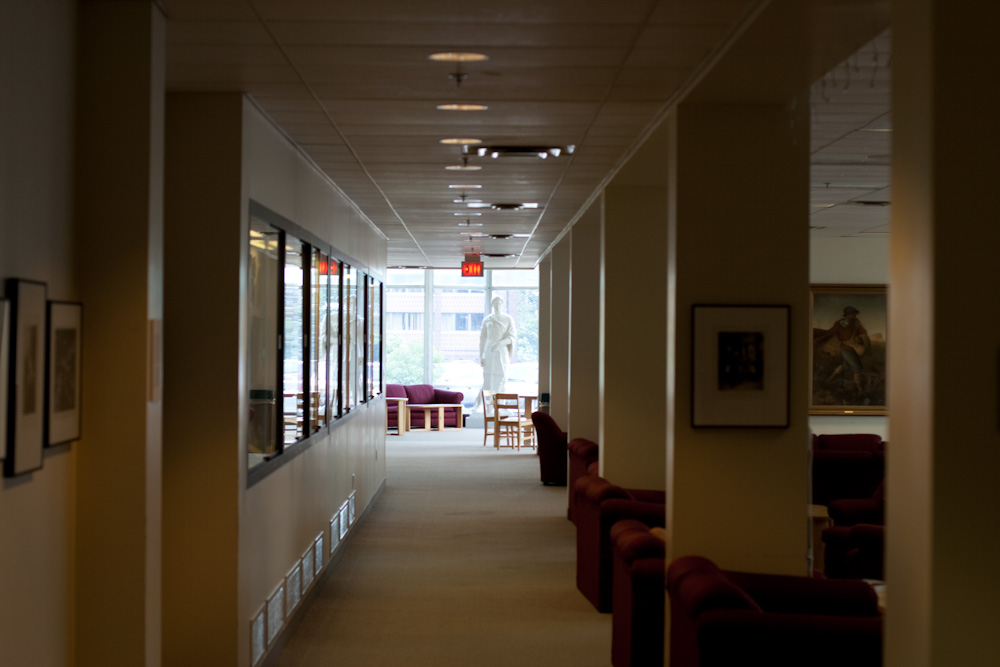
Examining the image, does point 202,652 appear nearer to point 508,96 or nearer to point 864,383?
point 508,96

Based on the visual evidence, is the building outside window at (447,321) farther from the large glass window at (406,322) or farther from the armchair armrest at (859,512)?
the armchair armrest at (859,512)

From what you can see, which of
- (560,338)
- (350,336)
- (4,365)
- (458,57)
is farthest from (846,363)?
(4,365)

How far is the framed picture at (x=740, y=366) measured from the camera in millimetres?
4684

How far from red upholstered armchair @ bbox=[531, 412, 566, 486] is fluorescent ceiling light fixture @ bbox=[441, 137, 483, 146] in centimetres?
651

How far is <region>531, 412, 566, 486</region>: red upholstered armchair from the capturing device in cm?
1241

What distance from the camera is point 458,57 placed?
423 centimetres

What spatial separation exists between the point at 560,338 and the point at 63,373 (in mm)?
9770

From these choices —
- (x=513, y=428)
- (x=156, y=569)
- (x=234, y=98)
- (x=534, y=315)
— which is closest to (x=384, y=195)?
(x=234, y=98)

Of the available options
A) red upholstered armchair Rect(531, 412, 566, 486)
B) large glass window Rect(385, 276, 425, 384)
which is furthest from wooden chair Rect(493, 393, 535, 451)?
large glass window Rect(385, 276, 425, 384)

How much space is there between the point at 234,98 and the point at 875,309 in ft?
31.0

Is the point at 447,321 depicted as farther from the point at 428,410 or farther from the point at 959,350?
the point at 959,350

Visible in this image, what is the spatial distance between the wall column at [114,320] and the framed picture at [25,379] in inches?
14.4

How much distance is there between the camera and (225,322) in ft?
15.9

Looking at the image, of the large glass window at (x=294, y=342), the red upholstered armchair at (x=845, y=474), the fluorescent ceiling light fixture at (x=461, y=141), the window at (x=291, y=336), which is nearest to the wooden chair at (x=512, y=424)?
the red upholstered armchair at (x=845, y=474)
